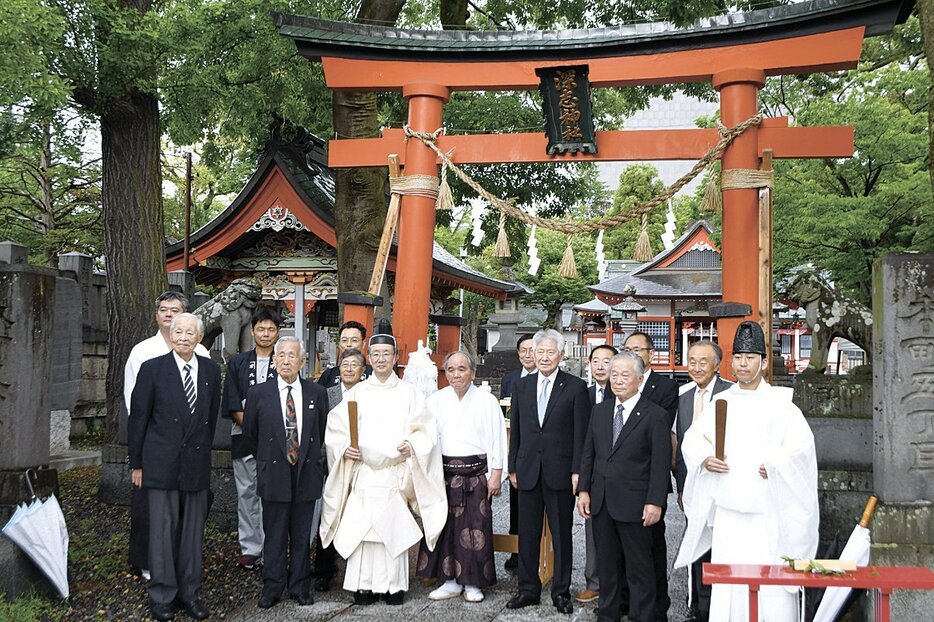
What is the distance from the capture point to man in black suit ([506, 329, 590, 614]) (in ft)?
16.8

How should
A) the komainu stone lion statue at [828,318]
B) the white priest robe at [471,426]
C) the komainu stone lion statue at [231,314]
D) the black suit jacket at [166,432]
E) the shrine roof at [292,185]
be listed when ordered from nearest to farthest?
1. the black suit jacket at [166,432]
2. the white priest robe at [471,426]
3. the komainu stone lion statue at [231,314]
4. the komainu stone lion statue at [828,318]
5. the shrine roof at [292,185]

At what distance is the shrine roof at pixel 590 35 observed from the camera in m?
7.16

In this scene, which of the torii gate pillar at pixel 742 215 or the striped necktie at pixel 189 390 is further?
the torii gate pillar at pixel 742 215

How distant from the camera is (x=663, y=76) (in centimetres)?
768

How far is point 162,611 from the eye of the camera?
476 cm

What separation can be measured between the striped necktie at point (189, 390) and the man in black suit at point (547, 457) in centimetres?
208

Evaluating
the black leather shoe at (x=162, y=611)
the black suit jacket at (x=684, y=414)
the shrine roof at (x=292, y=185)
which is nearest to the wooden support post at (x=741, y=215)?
the black suit jacket at (x=684, y=414)

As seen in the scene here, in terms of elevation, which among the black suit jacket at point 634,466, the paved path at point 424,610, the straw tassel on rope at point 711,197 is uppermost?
the straw tassel on rope at point 711,197

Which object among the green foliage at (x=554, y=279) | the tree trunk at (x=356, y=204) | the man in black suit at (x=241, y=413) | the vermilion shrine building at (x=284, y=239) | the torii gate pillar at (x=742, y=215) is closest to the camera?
the man in black suit at (x=241, y=413)

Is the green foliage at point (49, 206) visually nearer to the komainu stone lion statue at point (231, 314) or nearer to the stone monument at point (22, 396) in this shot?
the komainu stone lion statue at point (231, 314)

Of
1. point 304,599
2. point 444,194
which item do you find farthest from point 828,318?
point 304,599

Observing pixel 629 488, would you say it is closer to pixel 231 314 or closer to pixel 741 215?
pixel 741 215

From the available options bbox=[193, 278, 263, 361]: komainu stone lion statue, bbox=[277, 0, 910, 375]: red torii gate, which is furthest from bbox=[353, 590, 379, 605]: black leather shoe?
bbox=[193, 278, 263, 361]: komainu stone lion statue

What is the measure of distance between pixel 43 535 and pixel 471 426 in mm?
2734
